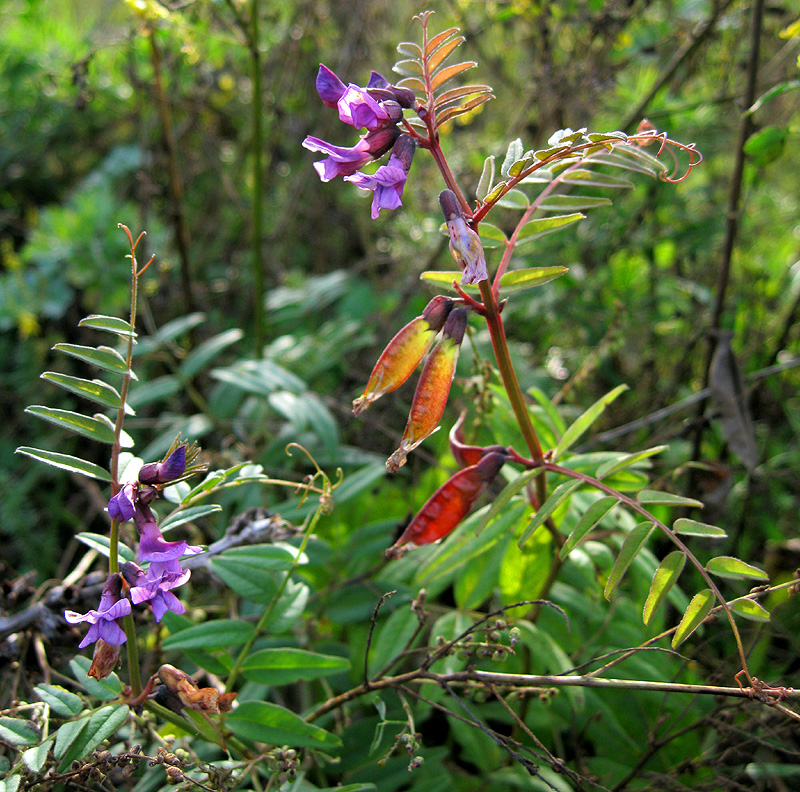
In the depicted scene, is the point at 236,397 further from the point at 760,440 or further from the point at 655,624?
the point at 760,440

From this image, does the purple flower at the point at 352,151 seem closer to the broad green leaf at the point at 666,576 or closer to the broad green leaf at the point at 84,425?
the broad green leaf at the point at 84,425

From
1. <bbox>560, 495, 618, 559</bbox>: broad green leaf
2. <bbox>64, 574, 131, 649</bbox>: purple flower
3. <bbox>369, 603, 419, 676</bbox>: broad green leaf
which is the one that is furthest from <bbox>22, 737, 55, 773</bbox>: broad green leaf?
<bbox>560, 495, 618, 559</bbox>: broad green leaf

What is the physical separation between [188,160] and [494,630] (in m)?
2.37

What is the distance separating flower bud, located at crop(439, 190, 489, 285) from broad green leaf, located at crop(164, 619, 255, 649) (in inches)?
24.3

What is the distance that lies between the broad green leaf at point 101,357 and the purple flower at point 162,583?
0.25m

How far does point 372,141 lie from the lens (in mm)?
736

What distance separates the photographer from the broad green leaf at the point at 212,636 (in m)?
0.95

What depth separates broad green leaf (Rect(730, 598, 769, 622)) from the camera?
30.3 inches

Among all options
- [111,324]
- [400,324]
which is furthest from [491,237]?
[400,324]

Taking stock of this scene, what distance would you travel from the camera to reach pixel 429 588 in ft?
3.88

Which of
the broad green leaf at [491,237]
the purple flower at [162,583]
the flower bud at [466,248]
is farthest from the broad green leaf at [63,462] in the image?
the broad green leaf at [491,237]

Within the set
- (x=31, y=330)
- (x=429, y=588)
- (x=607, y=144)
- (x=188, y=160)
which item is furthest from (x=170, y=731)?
(x=188, y=160)

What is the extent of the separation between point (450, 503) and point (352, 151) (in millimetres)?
452

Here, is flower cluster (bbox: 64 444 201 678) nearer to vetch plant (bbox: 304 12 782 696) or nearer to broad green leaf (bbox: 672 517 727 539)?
vetch plant (bbox: 304 12 782 696)
